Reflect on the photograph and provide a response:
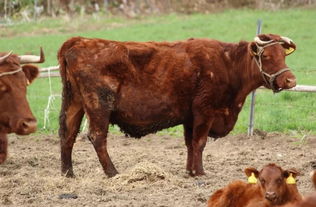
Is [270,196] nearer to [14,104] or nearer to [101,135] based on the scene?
[14,104]

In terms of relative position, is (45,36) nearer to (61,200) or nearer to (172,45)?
(172,45)

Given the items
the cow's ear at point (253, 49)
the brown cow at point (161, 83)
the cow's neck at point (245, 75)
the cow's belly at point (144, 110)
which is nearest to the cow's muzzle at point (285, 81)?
the brown cow at point (161, 83)

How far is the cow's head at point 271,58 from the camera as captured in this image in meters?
11.6

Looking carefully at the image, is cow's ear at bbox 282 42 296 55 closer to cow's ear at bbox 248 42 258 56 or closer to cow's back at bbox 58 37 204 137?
cow's ear at bbox 248 42 258 56

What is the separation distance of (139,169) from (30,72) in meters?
2.13

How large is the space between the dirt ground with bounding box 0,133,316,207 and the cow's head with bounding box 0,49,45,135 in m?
1.22

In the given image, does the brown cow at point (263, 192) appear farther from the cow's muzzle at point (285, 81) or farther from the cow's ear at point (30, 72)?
the cow's muzzle at point (285, 81)

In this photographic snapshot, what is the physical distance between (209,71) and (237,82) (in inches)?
18.9

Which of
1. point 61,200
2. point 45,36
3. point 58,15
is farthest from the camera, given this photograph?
point 58,15

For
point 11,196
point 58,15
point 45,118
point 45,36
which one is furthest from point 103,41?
point 58,15

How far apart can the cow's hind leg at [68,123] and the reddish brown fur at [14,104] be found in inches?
104

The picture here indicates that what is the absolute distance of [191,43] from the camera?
38.8ft

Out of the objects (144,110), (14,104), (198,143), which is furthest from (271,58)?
(14,104)

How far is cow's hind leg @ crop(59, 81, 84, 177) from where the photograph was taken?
1155 centimetres
